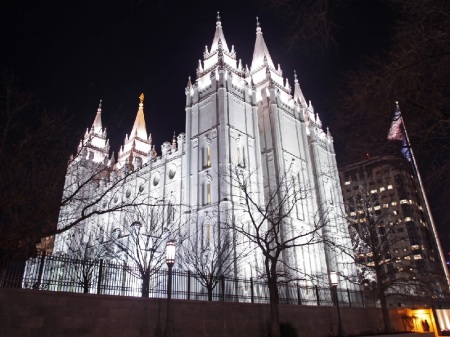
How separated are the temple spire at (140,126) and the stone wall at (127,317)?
5620cm

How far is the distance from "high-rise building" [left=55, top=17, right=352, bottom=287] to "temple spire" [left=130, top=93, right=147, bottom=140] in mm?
19610

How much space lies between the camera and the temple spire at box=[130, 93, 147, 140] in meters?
68.0

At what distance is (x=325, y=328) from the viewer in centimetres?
1777

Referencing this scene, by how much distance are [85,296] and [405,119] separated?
33.5ft

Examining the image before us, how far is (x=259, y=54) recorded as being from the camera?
52969 mm

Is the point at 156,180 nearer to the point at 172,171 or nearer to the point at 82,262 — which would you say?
the point at 172,171

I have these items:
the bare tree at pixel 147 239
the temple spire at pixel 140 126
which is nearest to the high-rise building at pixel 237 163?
the bare tree at pixel 147 239

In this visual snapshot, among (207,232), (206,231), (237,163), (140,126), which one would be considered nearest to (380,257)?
(207,232)

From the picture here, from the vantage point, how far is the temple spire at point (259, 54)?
51469 mm

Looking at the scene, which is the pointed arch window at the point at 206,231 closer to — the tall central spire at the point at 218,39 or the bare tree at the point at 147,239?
the bare tree at the point at 147,239

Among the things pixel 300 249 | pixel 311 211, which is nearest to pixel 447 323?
pixel 300 249

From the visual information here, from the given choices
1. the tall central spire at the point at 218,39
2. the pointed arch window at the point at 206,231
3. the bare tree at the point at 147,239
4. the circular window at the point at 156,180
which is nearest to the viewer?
the bare tree at the point at 147,239

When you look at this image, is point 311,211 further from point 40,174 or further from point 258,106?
point 40,174

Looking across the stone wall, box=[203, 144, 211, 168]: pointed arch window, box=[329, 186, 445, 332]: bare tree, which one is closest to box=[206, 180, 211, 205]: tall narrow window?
box=[203, 144, 211, 168]: pointed arch window
